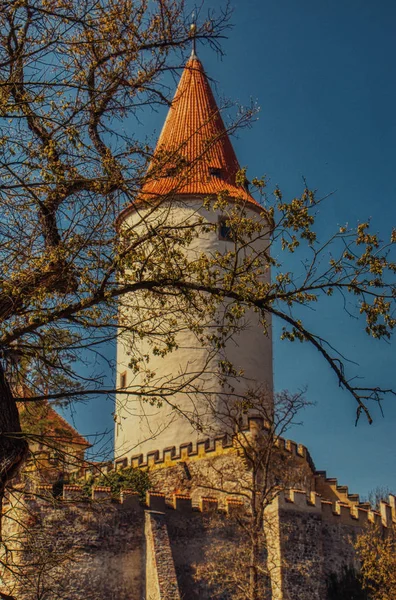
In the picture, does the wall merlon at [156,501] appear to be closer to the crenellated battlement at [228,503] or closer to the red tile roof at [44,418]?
the crenellated battlement at [228,503]

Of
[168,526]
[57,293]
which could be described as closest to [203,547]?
[168,526]

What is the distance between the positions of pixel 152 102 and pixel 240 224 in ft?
5.03

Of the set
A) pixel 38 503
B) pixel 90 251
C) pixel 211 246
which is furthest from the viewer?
pixel 211 246

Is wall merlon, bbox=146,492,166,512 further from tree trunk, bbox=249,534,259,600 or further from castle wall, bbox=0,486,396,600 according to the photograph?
tree trunk, bbox=249,534,259,600

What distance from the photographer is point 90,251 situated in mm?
8656

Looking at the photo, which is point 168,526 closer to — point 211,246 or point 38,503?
point 38,503

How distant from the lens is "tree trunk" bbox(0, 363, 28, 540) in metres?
7.89

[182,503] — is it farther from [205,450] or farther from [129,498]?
[205,450]

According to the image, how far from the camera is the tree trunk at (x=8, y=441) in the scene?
7891 mm

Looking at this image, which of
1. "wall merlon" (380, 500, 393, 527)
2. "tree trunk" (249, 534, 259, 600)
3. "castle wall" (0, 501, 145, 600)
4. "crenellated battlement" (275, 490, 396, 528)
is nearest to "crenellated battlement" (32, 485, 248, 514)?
"castle wall" (0, 501, 145, 600)

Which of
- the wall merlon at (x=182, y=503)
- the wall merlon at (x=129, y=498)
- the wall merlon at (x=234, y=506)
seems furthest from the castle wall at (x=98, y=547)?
the wall merlon at (x=234, y=506)

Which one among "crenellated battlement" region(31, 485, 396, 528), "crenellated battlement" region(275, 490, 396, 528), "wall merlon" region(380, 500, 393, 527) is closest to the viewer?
"crenellated battlement" region(31, 485, 396, 528)

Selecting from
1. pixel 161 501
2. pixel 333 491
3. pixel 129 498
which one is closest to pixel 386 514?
pixel 333 491

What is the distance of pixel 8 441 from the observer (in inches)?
314
